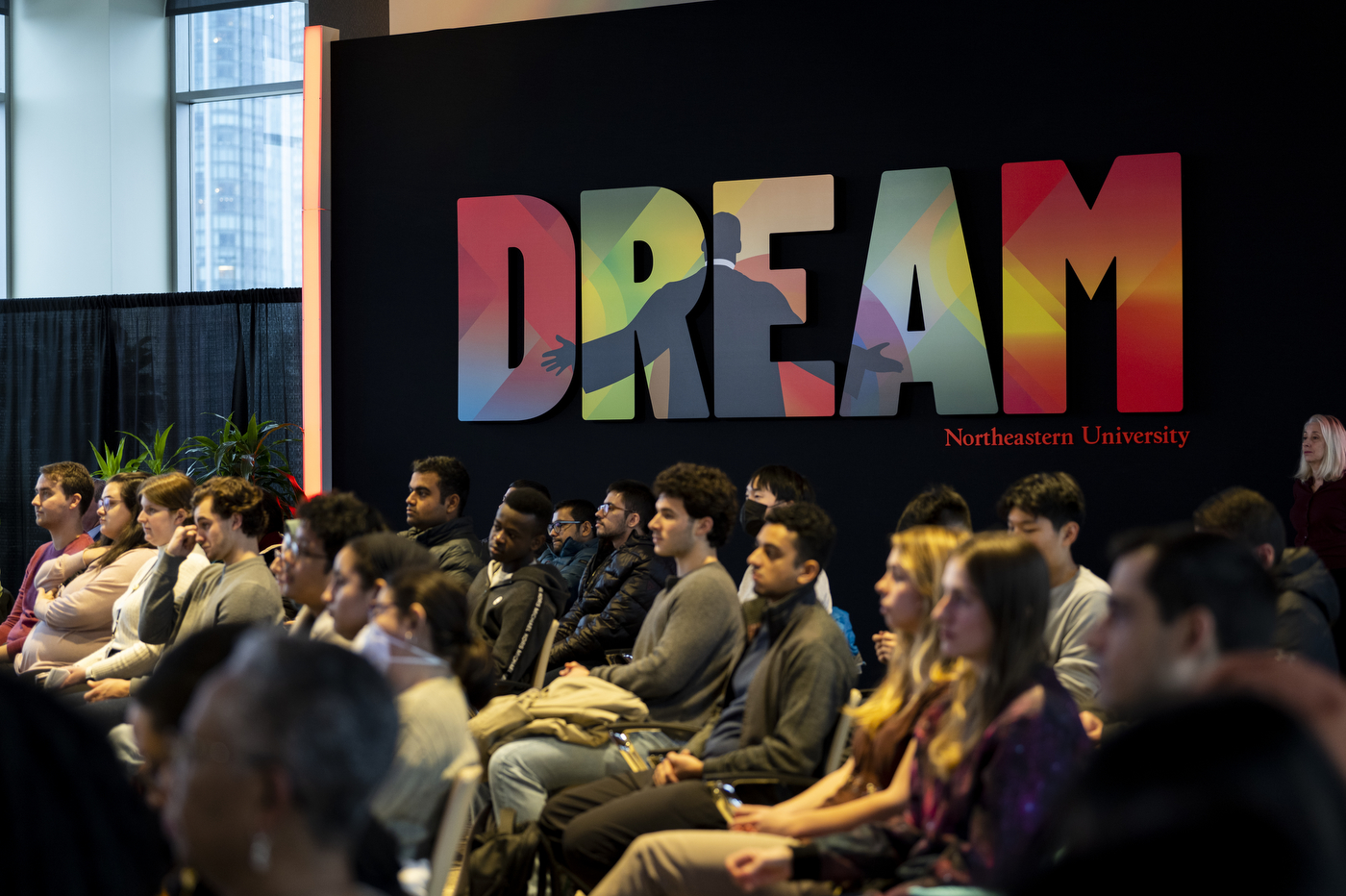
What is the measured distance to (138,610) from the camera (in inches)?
166

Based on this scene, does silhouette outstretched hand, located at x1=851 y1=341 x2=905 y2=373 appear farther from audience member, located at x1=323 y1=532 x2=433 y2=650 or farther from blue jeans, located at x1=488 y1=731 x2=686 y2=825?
audience member, located at x1=323 y1=532 x2=433 y2=650

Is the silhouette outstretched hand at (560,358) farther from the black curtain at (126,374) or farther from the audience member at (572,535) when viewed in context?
the black curtain at (126,374)

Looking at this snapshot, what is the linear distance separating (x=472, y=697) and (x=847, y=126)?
420 centimetres

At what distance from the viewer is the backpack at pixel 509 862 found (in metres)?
3.04

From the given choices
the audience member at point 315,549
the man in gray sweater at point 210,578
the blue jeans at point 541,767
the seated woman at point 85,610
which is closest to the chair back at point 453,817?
the blue jeans at point 541,767

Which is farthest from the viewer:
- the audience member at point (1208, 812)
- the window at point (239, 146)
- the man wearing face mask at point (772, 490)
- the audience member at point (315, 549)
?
the window at point (239, 146)

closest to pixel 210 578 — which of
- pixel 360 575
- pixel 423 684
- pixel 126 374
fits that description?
pixel 360 575

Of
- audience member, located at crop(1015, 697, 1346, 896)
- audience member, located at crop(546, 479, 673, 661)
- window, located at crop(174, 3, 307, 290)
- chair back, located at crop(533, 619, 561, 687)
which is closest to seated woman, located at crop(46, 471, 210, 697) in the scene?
chair back, located at crop(533, 619, 561, 687)

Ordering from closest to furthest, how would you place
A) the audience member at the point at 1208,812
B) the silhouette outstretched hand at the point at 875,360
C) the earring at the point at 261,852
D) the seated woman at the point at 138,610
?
the audience member at the point at 1208,812, the earring at the point at 261,852, the seated woman at the point at 138,610, the silhouette outstretched hand at the point at 875,360

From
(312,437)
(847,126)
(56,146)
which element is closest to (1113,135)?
(847,126)

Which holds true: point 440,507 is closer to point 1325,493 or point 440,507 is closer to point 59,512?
point 59,512

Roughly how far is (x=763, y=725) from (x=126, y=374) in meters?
7.30

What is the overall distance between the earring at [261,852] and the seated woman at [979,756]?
→ 113 cm

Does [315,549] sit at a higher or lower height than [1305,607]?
higher
